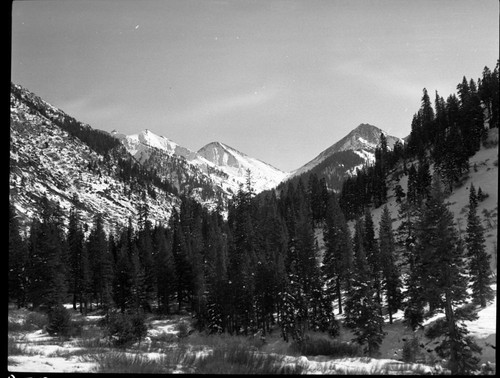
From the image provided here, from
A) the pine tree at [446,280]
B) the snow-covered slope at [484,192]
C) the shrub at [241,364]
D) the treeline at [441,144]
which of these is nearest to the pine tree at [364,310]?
the pine tree at [446,280]

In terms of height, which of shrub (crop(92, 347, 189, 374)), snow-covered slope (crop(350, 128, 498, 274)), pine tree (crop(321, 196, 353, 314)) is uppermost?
snow-covered slope (crop(350, 128, 498, 274))

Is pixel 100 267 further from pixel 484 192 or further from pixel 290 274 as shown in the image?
pixel 484 192

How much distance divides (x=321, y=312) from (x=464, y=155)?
5925 centimetres

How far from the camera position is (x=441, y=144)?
90.5 m

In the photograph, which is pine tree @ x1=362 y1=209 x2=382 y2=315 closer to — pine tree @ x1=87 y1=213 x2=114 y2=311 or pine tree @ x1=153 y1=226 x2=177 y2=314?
pine tree @ x1=153 y1=226 x2=177 y2=314

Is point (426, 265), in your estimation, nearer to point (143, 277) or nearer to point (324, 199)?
point (143, 277)

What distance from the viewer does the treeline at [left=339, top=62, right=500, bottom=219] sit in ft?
281

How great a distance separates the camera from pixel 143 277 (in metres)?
56.7

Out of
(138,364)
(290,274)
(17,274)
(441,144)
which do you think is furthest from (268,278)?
→ (441,144)

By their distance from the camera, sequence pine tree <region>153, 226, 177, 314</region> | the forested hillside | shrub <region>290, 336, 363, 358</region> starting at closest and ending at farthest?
shrub <region>290, 336, 363, 358</region>, the forested hillside, pine tree <region>153, 226, 177, 314</region>

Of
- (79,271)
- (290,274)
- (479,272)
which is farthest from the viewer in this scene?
(79,271)

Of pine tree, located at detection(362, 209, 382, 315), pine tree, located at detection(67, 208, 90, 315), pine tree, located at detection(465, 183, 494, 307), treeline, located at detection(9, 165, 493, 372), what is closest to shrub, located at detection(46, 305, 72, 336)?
treeline, located at detection(9, 165, 493, 372)

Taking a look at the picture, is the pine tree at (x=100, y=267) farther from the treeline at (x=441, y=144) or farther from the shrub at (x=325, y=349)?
the treeline at (x=441, y=144)

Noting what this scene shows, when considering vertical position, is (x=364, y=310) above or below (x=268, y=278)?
below
